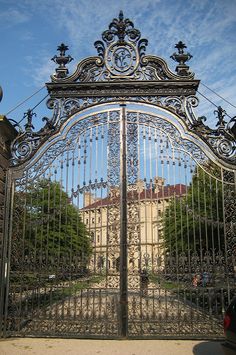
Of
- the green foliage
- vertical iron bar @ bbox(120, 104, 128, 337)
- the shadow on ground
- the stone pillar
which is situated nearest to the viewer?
the shadow on ground

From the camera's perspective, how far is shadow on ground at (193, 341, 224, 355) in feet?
17.8

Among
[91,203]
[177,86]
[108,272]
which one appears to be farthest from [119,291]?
[177,86]

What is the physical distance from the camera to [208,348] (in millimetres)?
5699

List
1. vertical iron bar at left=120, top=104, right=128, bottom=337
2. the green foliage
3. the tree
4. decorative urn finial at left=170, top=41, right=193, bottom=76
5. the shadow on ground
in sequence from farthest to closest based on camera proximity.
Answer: decorative urn finial at left=170, top=41, right=193, bottom=76 → the tree → the green foliage → vertical iron bar at left=120, top=104, right=128, bottom=337 → the shadow on ground

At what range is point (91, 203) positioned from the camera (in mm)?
6891

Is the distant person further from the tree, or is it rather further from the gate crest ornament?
the gate crest ornament

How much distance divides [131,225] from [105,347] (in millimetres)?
2065

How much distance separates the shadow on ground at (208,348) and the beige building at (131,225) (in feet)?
4.57

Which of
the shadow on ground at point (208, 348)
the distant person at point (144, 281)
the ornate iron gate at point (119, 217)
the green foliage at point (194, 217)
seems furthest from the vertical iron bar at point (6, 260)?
the shadow on ground at point (208, 348)

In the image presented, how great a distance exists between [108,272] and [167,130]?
284cm

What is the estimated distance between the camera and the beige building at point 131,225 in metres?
6.60

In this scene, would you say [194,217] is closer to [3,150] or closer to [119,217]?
[119,217]

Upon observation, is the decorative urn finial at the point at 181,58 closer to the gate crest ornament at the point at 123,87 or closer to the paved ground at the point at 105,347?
the gate crest ornament at the point at 123,87

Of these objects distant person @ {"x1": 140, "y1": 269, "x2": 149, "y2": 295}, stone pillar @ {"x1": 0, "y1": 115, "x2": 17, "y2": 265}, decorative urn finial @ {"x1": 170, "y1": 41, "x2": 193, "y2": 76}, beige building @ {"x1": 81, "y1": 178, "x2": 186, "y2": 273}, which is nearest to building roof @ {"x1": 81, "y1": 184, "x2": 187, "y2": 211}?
beige building @ {"x1": 81, "y1": 178, "x2": 186, "y2": 273}
